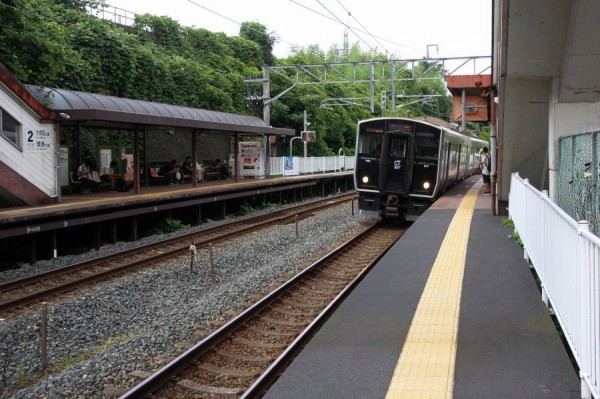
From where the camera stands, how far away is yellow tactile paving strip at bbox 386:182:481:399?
4.12 metres

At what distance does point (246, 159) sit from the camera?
27.6 metres

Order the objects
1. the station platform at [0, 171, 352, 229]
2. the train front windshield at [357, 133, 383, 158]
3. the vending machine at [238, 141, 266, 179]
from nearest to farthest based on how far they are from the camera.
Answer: the station platform at [0, 171, 352, 229], the train front windshield at [357, 133, 383, 158], the vending machine at [238, 141, 266, 179]

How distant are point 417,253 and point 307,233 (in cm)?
660

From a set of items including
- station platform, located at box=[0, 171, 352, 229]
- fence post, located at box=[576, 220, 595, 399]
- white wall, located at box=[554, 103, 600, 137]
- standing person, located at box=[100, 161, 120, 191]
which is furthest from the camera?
standing person, located at box=[100, 161, 120, 191]

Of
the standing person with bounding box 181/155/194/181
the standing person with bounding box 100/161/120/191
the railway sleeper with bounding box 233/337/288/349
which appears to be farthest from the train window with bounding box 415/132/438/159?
the railway sleeper with bounding box 233/337/288/349

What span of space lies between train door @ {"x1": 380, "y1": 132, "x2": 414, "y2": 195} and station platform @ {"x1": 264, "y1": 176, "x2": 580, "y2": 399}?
8.02 meters

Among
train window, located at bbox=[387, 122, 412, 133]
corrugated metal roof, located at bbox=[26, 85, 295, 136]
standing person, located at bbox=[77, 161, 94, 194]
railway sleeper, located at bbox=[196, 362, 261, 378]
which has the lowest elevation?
railway sleeper, located at bbox=[196, 362, 261, 378]

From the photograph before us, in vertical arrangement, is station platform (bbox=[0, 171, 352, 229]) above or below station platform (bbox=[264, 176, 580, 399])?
above

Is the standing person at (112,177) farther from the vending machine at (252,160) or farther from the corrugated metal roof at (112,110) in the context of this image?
the vending machine at (252,160)

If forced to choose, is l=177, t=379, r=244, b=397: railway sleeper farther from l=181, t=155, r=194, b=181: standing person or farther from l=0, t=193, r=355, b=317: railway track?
l=181, t=155, r=194, b=181: standing person

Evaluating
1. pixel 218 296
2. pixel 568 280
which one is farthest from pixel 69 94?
pixel 568 280

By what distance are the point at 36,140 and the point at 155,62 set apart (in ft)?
45.8

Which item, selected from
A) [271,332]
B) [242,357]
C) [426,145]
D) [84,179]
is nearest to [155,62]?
[84,179]

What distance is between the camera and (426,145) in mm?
16641
